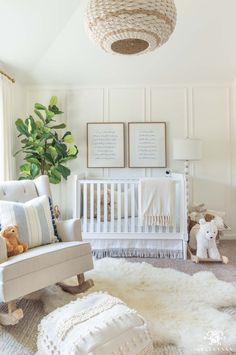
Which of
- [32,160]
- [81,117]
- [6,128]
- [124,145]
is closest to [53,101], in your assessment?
[81,117]

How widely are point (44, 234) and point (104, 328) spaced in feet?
3.63

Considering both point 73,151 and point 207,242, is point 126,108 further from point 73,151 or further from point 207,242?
point 207,242

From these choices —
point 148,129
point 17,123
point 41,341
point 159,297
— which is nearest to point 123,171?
point 148,129

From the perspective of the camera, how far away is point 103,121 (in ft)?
12.4

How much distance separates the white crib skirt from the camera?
9.80 ft

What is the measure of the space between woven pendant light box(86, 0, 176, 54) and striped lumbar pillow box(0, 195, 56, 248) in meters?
1.31

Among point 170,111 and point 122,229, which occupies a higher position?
point 170,111

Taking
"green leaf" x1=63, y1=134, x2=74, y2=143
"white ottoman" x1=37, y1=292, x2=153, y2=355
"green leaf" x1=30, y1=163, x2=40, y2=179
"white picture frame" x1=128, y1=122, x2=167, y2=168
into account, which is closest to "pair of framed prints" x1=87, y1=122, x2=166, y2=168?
"white picture frame" x1=128, y1=122, x2=167, y2=168

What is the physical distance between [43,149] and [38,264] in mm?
1847

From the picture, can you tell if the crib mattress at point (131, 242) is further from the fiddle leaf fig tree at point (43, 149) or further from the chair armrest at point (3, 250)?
the chair armrest at point (3, 250)

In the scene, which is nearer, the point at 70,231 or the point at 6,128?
the point at 70,231

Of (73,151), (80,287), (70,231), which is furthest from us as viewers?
(73,151)

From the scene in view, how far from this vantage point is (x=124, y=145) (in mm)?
3746

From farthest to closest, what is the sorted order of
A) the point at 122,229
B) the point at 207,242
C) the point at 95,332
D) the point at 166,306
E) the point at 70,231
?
the point at 122,229 < the point at 207,242 < the point at 70,231 < the point at 166,306 < the point at 95,332
